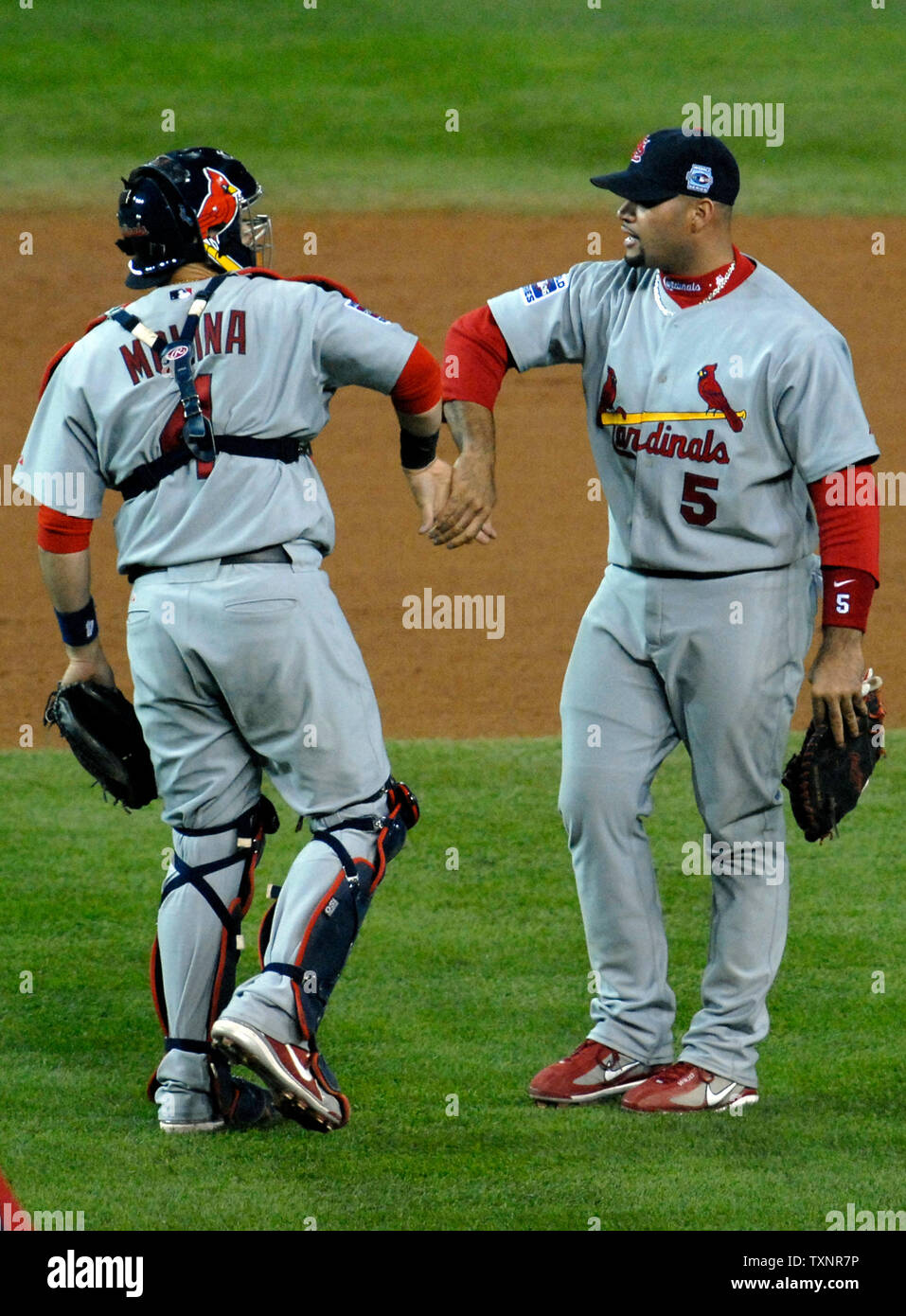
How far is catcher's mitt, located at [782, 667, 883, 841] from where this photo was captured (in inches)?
165

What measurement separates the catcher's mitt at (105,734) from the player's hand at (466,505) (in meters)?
0.78

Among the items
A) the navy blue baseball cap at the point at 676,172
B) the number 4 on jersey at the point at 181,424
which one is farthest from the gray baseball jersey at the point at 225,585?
the navy blue baseball cap at the point at 676,172

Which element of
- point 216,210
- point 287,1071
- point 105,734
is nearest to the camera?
point 287,1071

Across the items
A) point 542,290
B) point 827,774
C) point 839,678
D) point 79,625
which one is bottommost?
point 827,774

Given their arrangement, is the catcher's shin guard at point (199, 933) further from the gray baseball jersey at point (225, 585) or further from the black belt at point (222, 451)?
the black belt at point (222, 451)

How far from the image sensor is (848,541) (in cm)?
405

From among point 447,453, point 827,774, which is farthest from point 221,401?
point 447,453

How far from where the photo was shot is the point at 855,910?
5645mm

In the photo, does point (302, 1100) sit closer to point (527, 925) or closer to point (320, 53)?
point (527, 925)

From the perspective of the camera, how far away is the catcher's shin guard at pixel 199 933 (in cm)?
405

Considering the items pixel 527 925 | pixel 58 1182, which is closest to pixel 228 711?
pixel 58 1182

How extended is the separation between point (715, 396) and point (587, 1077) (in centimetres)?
151

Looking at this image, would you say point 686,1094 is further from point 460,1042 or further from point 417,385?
point 417,385

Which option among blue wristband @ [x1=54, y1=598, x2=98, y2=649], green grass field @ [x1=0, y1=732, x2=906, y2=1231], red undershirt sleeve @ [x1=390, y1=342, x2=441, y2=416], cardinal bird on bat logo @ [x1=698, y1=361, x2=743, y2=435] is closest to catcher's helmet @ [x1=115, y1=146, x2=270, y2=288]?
red undershirt sleeve @ [x1=390, y1=342, x2=441, y2=416]
